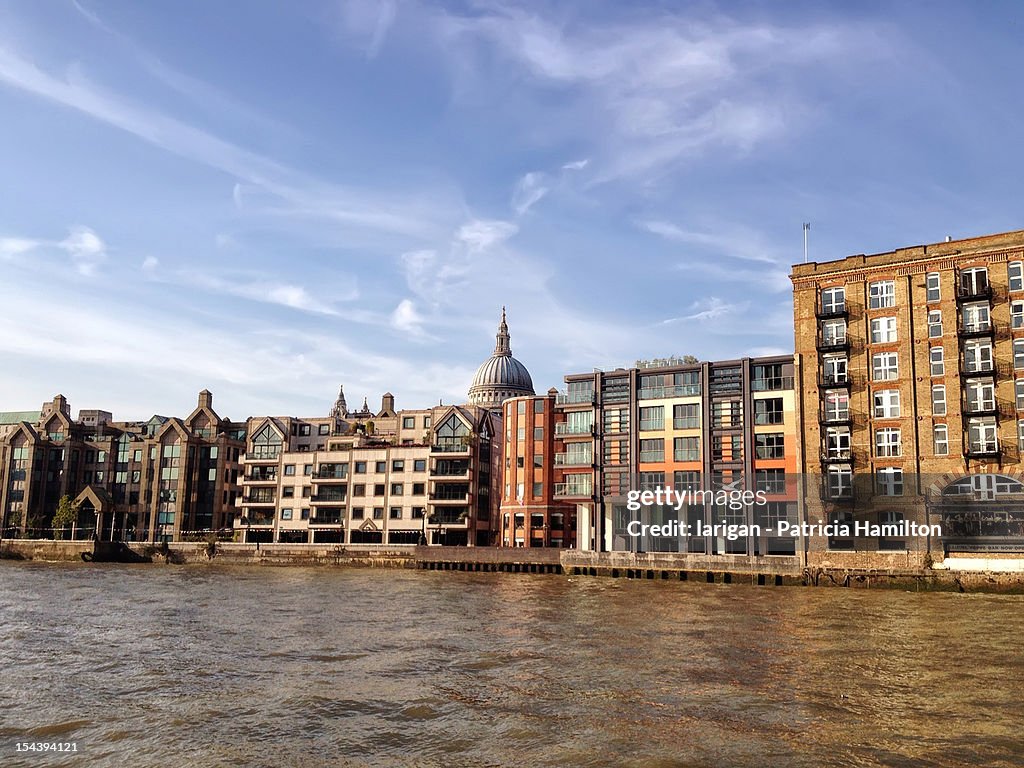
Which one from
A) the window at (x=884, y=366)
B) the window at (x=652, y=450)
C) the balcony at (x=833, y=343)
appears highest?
the balcony at (x=833, y=343)

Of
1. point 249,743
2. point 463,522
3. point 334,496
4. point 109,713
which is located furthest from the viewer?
point 334,496

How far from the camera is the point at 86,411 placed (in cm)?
16662

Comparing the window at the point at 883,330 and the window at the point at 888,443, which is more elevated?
the window at the point at 883,330

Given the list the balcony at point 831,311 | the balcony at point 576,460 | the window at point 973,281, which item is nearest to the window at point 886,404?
the balcony at point 831,311

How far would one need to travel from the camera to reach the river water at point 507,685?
1812 cm

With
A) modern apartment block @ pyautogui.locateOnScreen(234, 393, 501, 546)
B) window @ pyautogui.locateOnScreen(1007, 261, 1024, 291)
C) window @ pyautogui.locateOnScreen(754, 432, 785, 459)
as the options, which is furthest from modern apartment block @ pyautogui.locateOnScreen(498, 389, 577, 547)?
window @ pyautogui.locateOnScreen(1007, 261, 1024, 291)

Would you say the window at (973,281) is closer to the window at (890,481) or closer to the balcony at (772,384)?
the window at (890,481)

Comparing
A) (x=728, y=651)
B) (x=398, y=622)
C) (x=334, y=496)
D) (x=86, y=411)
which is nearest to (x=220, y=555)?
(x=334, y=496)

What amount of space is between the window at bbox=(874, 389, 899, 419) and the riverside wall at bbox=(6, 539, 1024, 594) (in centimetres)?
1457

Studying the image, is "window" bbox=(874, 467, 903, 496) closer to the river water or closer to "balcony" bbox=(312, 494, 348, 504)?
the river water

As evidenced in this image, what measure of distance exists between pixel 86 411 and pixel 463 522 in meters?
87.3

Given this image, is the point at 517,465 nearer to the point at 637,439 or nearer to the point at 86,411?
the point at 637,439

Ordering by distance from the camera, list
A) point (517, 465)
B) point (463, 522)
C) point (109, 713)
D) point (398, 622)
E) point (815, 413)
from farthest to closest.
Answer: point (463, 522)
point (517, 465)
point (815, 413)
point (398, 622)
point (109, 713)

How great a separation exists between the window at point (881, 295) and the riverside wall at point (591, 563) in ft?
77.9
